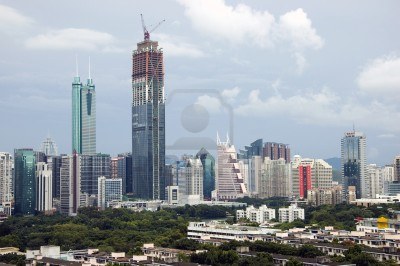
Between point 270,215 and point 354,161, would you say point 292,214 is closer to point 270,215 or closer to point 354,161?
point 270,215

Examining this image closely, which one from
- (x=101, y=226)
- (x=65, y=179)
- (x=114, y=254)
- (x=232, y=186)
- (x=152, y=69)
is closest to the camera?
(x=114, y=254)

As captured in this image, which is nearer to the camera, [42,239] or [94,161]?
[42,239]

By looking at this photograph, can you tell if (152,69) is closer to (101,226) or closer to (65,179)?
(65,179)

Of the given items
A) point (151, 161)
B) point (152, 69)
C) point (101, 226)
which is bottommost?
point (101, 226)

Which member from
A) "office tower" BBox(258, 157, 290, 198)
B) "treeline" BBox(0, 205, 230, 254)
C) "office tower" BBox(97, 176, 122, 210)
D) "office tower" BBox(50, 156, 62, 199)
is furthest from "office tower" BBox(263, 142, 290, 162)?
"treeline" BBox(0, 205, 230, 254)

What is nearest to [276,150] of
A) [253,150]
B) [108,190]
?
[253,150]

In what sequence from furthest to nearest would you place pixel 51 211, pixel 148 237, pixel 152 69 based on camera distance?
1. pixel 152 69
2. pixel 51 211
3. pixel 148 237

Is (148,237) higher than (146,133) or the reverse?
the reverse

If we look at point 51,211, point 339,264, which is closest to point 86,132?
point 51,211

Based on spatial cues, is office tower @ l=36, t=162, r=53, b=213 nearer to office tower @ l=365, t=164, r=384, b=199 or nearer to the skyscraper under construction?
the skyscraper under construction
